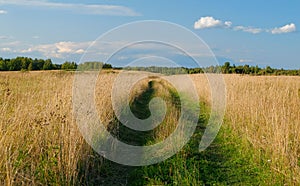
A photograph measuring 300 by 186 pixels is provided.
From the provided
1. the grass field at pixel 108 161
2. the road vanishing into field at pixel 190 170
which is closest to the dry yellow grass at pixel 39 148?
the grass field at pixel 108 161

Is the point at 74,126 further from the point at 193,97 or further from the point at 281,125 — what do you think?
the point at 193,97

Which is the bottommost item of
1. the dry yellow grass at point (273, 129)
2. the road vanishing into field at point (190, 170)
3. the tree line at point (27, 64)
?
the road vanishing into field at point (190, 170)

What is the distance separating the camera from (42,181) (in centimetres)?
457

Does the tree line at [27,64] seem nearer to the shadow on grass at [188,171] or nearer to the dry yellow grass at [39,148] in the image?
the shadow on grass at [188,171]

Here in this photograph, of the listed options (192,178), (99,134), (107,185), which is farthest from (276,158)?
A: (99,134)

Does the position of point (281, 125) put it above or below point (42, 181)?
above

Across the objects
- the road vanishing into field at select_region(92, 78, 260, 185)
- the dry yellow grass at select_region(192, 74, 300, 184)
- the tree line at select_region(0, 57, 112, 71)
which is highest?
the tree line at select_region(0, 57, 112, 71)

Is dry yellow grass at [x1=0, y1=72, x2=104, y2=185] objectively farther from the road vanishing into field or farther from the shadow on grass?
the road vanishing into field

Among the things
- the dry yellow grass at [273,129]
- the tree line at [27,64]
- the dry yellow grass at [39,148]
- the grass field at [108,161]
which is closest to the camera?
the dry yellow grass at [39,148]

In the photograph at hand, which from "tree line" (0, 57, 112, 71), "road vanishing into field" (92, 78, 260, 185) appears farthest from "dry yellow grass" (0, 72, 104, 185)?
"tree line" (0, 57, 112, 71)

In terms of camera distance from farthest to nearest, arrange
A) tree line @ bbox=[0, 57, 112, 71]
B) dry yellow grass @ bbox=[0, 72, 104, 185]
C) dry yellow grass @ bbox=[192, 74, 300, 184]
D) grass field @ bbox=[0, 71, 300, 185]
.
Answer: tree line @ bbox=[0, 57, 112, 71] → dry yellow grass @ bbox=[192, 74, 300, 184] → grass field @ bbox=[0, 71, 300, 185] → dry yellow grass @ bbox=[0, 72, 104, 185]

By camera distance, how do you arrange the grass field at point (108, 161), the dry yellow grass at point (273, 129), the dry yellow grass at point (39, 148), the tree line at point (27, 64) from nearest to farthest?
the dry yellow grass at point (39, 148) < the grass field at point (108, 161) < the dry yellow grass at point (273, 129) < the tree line at point (27, 64)

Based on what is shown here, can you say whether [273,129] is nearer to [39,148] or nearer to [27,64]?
[39,148]

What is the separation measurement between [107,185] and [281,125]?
139 inches
